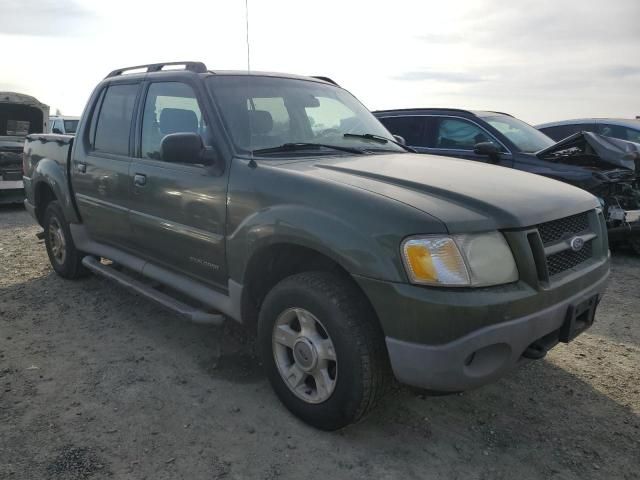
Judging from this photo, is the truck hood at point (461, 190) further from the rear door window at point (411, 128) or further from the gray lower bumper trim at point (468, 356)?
the rear door window at point (411, 128)

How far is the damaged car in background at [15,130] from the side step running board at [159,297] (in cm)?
582

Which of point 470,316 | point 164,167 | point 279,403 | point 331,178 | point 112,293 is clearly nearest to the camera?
point 470,316

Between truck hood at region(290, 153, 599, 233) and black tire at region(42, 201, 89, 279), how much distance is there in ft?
9.87

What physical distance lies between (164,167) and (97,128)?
1.39 meters

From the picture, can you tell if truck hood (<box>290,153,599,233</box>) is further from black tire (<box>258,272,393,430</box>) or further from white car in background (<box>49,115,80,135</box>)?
white car in background (<box>49,115,80,135</box>)

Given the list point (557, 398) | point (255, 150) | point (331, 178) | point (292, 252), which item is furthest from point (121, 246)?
point (557, 398)

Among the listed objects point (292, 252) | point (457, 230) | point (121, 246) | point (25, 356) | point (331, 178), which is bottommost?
point (25, 356)

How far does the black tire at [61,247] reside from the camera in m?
4.97

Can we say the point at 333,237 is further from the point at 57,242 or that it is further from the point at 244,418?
the point at 57,242

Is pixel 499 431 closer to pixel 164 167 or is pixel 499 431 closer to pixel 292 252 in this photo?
pixel 292 252

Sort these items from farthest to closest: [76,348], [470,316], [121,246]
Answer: [121,246] → [76,348] → [470,316]

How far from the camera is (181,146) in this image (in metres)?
2.93

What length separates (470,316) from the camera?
2.16m

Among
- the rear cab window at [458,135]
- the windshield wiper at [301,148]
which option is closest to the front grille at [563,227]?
the windshield wiper at [301,148]
